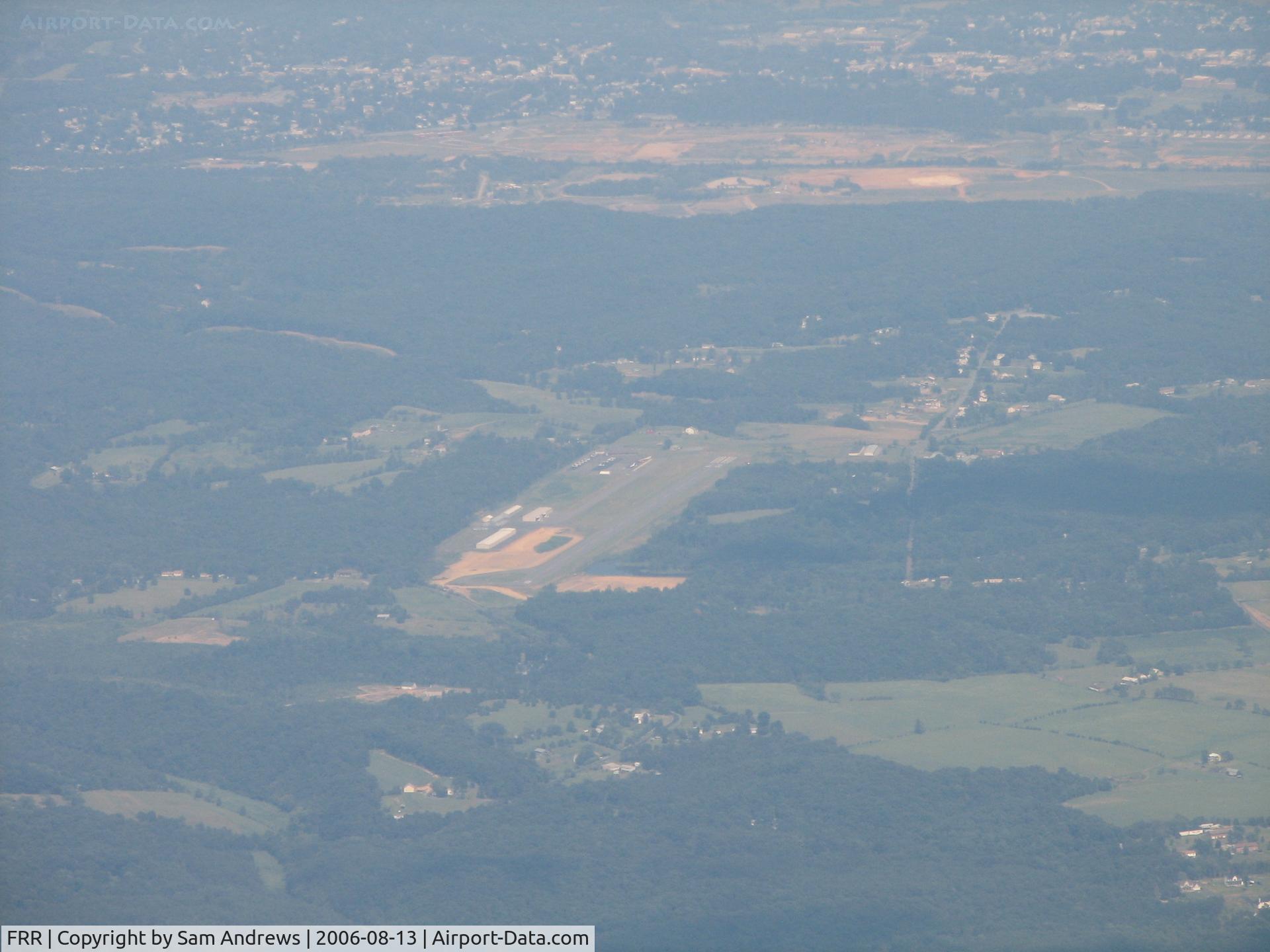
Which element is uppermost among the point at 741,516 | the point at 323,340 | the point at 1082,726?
the point at 323,340

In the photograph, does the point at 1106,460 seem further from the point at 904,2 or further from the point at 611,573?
the point at 904,2

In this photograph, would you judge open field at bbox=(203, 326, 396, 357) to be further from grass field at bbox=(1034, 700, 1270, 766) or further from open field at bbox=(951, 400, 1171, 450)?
grass field at bbox=(1034, 700, 1270, 766)

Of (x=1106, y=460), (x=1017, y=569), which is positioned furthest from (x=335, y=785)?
(x=1106, y=460)

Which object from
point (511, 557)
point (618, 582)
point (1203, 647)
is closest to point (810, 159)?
point (511, 557)

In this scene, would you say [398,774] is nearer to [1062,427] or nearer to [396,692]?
[396,692]

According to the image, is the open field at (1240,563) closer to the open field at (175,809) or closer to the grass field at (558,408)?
the grass field at (558,408)

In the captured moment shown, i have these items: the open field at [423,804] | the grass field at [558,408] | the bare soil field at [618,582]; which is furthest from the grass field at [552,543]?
the open field at [423,804]

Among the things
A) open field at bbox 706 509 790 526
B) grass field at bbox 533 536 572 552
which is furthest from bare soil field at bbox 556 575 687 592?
open field at bbox 706 509 790 526
